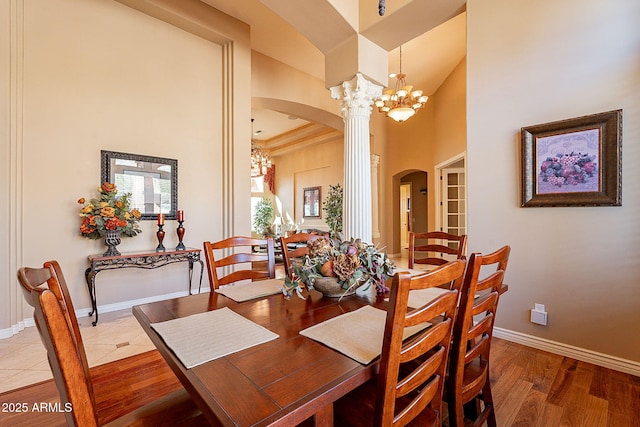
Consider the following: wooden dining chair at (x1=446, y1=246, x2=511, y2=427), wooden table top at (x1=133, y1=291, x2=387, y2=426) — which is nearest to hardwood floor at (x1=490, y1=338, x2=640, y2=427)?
wooden dining chair at (x1=446, y1=246, x2=511, y2=427)

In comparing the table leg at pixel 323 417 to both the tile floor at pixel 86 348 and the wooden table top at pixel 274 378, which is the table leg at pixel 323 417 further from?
the tile floor at pixel 86 348

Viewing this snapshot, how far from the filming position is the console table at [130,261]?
297 cm

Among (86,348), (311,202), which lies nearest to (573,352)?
(86,348)

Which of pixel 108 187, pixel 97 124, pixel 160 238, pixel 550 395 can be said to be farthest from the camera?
pixel 160 238

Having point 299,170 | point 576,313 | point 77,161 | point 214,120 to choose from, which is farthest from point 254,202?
point 576,313

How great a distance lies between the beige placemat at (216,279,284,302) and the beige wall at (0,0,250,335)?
2491 mm

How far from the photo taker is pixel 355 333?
1.06 meters

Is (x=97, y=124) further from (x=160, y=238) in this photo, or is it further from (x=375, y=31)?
(x=375, y=31)

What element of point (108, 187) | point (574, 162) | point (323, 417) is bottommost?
point (323, 417)

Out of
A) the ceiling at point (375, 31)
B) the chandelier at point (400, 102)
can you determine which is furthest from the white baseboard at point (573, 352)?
the chandelier at point (400, 102)

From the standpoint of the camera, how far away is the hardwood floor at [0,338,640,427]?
162 cm

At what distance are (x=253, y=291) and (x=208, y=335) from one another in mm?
576

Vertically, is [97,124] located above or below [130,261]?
above

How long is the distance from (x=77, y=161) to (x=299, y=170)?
6.45m
